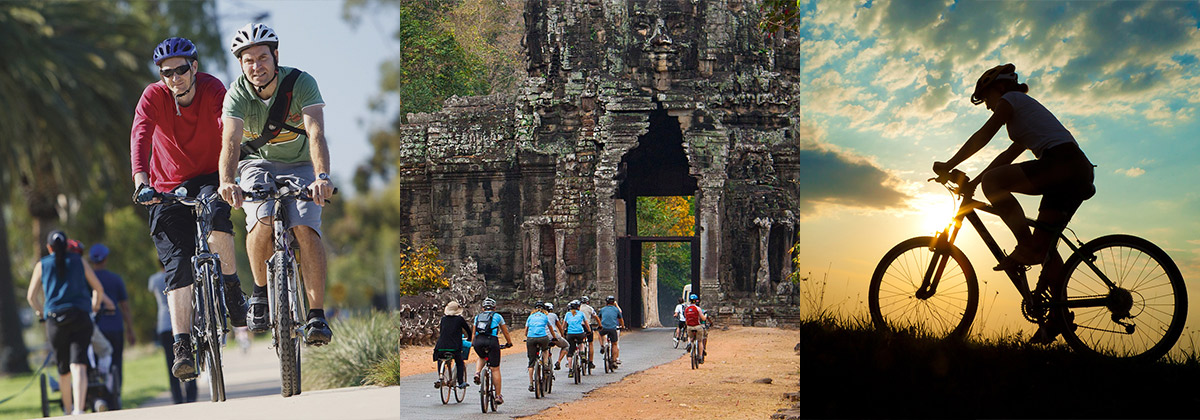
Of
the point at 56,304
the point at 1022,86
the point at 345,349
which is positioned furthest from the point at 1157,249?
the point at 56,304

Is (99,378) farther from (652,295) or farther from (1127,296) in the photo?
(1127,296)

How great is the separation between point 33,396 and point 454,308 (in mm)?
5377

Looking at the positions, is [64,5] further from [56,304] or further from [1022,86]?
[1022,86]

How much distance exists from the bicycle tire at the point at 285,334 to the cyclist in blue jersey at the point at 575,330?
2297 millimetres

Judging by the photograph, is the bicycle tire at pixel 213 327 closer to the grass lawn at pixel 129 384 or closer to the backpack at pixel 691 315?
the grass lawn at pixel 129 384

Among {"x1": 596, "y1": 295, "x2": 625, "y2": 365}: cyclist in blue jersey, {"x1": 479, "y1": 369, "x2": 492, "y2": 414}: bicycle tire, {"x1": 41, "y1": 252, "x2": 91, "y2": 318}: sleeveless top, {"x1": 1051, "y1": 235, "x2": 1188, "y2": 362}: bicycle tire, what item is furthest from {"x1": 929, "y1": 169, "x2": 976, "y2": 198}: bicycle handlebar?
{"x1": 41, "y1": 252, "x2": 91, "y2": 318}: sleeveless top

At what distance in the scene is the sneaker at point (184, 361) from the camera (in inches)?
299

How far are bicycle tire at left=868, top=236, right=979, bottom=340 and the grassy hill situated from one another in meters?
0.12

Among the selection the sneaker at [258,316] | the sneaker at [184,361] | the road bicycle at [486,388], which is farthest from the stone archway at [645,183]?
the sneaker at [184,361]

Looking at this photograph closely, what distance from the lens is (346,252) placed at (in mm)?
9398

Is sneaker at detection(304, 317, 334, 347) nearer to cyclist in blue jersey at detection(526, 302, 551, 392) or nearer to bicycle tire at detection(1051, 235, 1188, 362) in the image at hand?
cyclist in blue jersey at detection(526, 302, 551, 392)

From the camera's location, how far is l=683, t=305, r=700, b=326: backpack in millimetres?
→ 8008

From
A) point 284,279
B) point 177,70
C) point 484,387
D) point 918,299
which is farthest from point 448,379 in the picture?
point 918,299

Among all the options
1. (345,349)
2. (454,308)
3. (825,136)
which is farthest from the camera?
(345,349)
